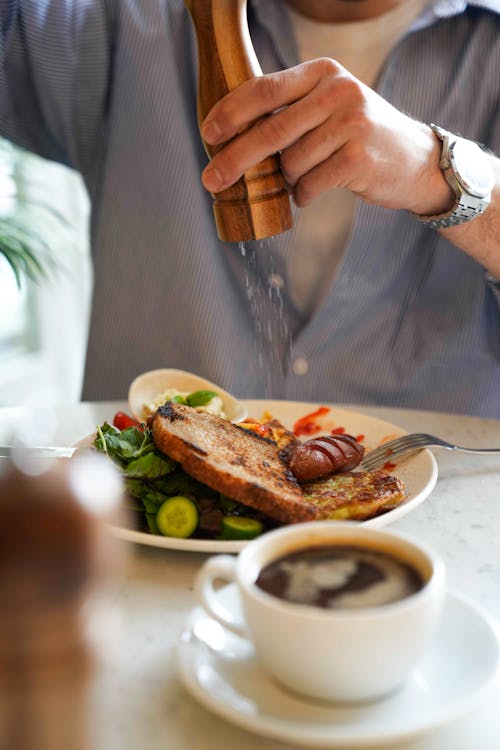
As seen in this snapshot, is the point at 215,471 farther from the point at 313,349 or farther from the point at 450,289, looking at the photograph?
the point at 450,289

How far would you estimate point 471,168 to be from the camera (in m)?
1.72

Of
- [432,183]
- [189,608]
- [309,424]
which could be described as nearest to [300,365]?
[309,424]

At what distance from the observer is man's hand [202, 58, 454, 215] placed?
138 cm

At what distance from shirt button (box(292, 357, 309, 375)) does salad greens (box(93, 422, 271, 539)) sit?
1.01 metres

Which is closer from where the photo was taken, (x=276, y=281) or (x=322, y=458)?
(x=322, y=458)

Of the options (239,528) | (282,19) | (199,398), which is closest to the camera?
(239,528)

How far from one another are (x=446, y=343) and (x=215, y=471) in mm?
1324

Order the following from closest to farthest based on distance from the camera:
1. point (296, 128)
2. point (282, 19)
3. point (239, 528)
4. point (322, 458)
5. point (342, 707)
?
point (342, 707) < point (239, 528) < point (322, 458) < point (296, 128) < point (282, 19)

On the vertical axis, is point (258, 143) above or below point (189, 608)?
above

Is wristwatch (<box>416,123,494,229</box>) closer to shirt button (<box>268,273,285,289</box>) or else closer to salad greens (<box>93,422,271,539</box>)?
shirt button (<box>268,273,285,289</box>)

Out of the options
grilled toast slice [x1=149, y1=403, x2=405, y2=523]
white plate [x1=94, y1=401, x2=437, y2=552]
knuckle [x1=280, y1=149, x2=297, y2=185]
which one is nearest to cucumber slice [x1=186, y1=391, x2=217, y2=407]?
white plate [x1=94, y1=401, x2=437, y2=552]

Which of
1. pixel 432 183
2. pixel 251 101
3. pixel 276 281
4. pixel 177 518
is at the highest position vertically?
pixel 251 101

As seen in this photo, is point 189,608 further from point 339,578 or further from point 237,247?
point 237,247

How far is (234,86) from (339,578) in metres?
0.93
